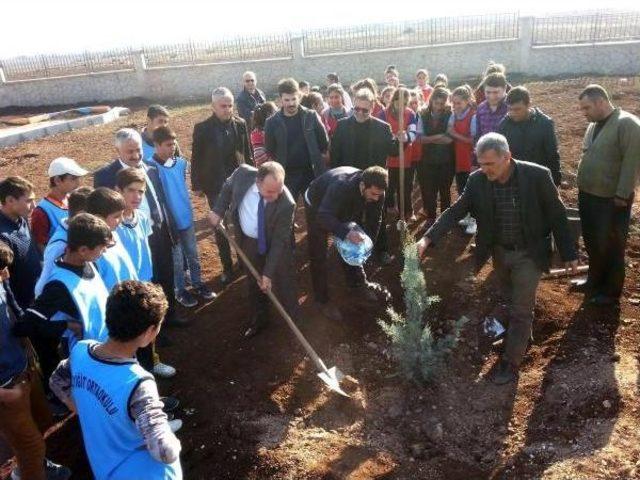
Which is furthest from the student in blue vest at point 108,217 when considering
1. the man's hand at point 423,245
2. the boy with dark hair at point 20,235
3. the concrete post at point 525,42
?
the concrete post at point 525,42

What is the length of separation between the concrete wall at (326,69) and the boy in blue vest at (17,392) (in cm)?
1795

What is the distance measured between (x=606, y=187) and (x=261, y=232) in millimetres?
3034

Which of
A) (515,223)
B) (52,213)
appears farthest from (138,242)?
(515,223)

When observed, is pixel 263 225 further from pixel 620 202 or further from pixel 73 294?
pixel 620 202

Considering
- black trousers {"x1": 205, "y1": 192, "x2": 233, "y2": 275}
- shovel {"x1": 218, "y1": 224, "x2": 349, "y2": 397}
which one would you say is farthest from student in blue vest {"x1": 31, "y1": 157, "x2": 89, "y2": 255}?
black trousers {"x1": 205, "y1": 192, "x2": 233, "y2": 275}

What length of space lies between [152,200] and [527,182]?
3093 mm

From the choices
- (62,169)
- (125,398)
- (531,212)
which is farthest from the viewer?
(62,169)

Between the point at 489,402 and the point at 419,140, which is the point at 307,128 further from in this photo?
the point at 489,402

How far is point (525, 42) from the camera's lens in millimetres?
18438

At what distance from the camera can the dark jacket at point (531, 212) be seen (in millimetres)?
3967

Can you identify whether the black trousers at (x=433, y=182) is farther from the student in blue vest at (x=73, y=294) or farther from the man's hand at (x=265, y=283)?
the student in blue vest at (x=73, y=294)

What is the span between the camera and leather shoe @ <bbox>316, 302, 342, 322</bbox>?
5219mm

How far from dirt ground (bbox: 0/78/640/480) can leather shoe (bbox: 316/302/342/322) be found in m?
0.06

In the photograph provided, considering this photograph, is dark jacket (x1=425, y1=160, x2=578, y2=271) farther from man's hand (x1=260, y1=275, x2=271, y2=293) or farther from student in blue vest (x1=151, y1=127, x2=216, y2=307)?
student in blue vest (x1=151, y1=127, x2=216, y2=307)
